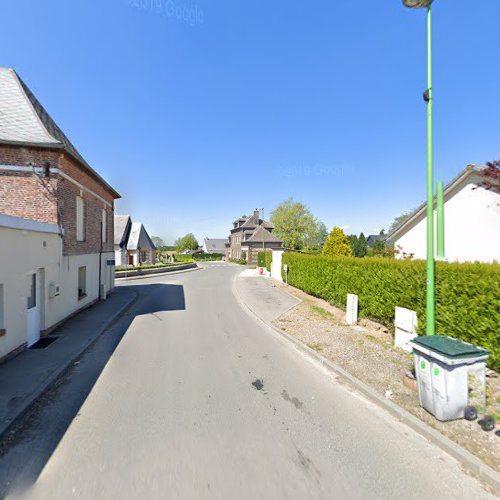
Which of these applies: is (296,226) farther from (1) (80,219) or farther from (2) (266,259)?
(1) (80,219)

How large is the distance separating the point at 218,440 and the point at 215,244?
85.2m

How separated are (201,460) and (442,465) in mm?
2850

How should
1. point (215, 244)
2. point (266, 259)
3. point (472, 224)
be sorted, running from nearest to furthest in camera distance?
point (472, 224)
point (266, 259)
point (215, 244)

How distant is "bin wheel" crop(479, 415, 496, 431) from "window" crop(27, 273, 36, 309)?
31.4 feet

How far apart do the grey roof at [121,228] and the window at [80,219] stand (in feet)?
69.1

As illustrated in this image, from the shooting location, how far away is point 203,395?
4758 millimetres

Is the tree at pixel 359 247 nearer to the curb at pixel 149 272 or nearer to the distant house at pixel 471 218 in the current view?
the curb at pixel 149 272

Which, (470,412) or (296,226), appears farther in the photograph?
(296,226)

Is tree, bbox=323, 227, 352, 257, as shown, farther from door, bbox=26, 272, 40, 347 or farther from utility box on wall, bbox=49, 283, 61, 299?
door, bbox=26, 272, 40, 347

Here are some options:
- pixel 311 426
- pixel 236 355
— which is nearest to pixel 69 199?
pixel 236 355

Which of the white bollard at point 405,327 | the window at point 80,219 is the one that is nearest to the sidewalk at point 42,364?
the window at point 80,219

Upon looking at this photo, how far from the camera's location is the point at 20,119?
8.83 meters

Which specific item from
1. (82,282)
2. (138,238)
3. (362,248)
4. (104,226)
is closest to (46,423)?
(82,282)

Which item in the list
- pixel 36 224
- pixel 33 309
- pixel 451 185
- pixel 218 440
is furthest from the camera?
pixel 451 185
